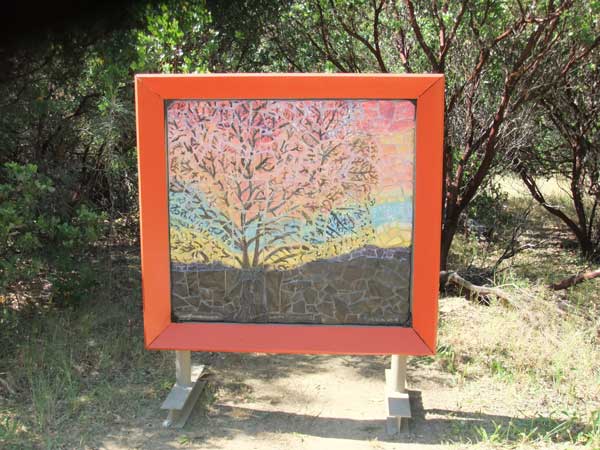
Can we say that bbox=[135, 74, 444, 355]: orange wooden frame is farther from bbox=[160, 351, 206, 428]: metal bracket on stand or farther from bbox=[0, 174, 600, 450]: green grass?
bbox=[0, 174, 600, 450]: green grass

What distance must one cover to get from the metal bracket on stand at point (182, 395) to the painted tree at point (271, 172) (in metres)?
0.73

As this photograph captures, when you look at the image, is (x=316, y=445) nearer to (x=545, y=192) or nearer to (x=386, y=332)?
(x=386, y=332)

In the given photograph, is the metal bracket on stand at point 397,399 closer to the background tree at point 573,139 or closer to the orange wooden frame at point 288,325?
the orange wooden frame at point 288,325

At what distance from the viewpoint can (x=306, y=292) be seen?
138 inches

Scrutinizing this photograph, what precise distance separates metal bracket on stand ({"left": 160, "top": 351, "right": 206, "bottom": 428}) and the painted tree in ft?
2.39

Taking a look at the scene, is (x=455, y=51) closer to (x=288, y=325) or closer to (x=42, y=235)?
(x=288, y=325)

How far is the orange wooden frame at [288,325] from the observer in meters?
3.17

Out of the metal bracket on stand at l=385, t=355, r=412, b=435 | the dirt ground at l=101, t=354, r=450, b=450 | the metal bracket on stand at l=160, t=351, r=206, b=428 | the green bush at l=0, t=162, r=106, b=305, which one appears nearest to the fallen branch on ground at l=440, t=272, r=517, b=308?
the dirt ground at l=101, t=354, r=450, b=450

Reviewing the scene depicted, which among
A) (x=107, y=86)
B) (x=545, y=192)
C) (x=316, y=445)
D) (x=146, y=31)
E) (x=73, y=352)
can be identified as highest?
(x=146, y=31)

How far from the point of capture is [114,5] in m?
5.15

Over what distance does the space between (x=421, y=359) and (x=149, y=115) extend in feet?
8.86

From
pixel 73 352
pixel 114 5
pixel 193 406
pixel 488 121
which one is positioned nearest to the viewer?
pixel 193 406

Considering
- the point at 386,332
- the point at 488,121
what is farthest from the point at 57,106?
the point at 488,121

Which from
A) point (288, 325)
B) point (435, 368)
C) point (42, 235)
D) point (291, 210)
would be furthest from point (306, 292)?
point (42, 235)
